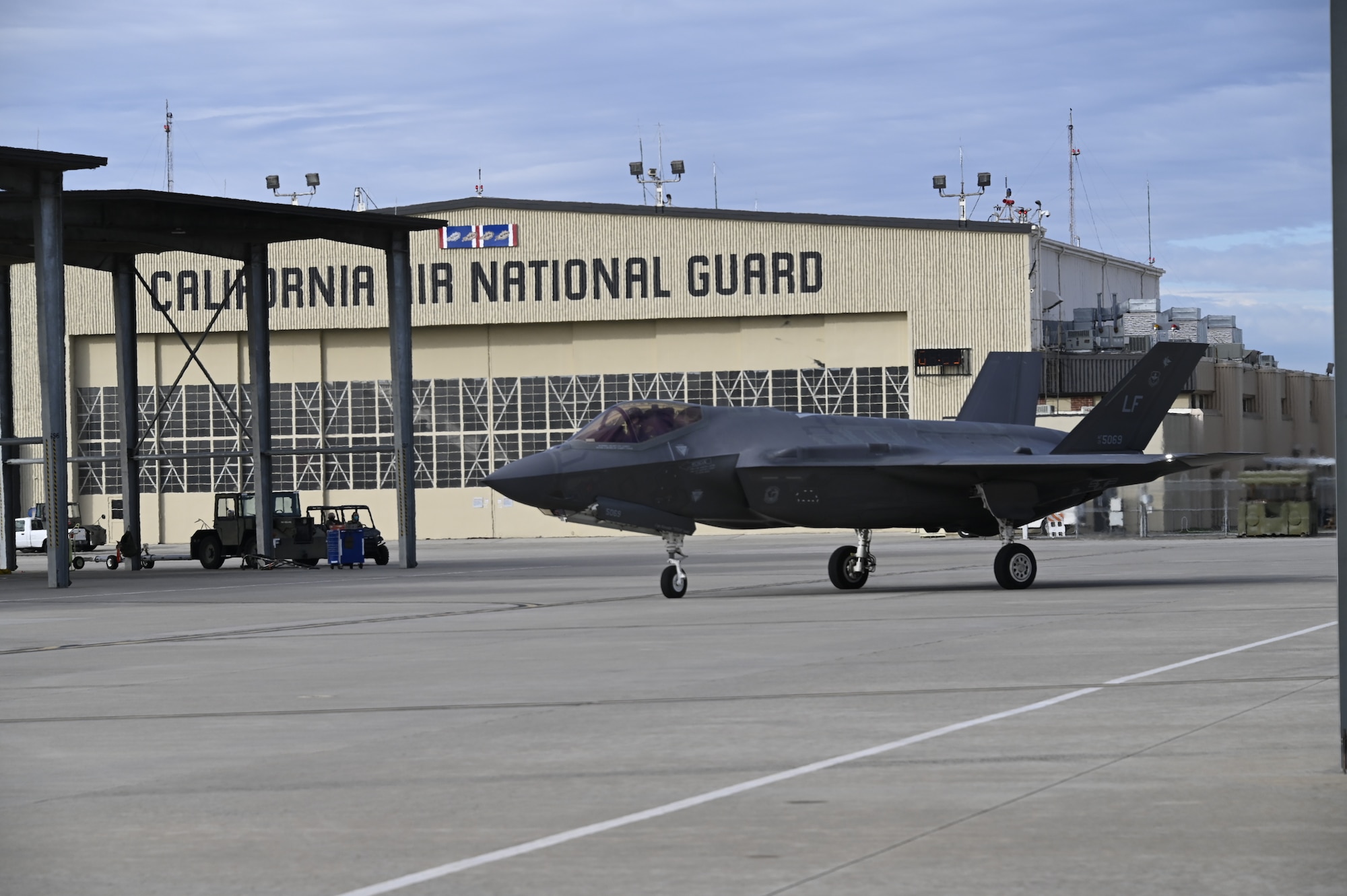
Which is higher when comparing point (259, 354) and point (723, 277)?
point (723, 277)

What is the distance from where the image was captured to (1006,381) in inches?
1216

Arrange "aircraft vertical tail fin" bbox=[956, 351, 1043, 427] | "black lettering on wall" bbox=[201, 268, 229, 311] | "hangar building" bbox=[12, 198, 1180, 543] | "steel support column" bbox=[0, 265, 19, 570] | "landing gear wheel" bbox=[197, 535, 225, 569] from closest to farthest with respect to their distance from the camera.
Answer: "aircraft vertical tail fin" bbox=[956, 351, 1043, 427], "steel support column" bbox=[0, 265, 19, 570], "landing gear wheel" bbox=[197, 535, 225, 569], "hangar building" bbox=[12, 198, 1180, 543], "black lettering on wall" bbox=[201, 268, 229, 311]

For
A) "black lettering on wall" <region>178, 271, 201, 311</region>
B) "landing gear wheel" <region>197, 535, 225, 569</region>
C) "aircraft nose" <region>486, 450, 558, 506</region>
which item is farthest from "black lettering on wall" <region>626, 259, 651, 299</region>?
"aircraft nose" <region>486, 450, 558, 506</region>

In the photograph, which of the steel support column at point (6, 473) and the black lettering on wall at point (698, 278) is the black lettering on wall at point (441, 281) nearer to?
the black lettering on wall at point (698, 278)

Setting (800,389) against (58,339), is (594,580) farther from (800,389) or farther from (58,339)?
(800,389)

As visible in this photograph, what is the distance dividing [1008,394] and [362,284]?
47.1 m

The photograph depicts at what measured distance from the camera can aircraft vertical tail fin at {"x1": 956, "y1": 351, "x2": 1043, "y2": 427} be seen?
3077 cm

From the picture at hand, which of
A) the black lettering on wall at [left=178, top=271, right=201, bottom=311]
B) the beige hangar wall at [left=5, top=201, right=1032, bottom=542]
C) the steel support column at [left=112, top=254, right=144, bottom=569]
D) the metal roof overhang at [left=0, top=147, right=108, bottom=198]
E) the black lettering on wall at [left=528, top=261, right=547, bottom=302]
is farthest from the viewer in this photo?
the black lettering on wall at [left=178, top=271, right=201, bottom=311]

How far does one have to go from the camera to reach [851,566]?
90.1ft

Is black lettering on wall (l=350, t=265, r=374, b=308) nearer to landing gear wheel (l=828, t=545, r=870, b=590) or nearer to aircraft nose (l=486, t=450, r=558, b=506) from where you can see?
landing gear wheel (l=828, t=545, r=870, b=590)

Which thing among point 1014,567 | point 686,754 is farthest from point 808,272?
point 686,754

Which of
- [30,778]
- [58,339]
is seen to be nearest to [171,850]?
[30,778]

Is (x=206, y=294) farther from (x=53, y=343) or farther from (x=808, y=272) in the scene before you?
(x=53, y=343)

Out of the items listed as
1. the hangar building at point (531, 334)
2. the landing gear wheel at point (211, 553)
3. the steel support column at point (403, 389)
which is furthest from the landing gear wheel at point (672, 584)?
the hangar building at point (531, 334)
